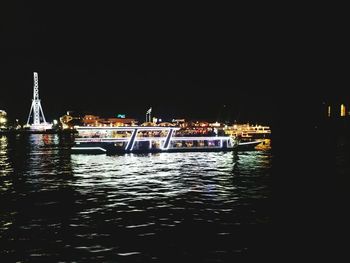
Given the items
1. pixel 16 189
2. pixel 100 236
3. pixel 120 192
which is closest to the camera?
pixel 100 236

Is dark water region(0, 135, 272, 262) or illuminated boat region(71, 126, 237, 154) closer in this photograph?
dark water region(0, 135, 272, 262)

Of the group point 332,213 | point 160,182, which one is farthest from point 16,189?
point 332,213

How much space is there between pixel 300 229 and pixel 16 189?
60.1ft

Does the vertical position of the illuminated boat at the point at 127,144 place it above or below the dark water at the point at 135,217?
above

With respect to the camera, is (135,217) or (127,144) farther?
(127,144)

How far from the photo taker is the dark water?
44.9 feet

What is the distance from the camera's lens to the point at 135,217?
1844 cm

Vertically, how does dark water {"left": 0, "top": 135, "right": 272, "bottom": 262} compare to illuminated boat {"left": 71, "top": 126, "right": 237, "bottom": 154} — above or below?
below

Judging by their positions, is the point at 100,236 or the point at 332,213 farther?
the point at 332,213

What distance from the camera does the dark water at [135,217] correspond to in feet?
44.9

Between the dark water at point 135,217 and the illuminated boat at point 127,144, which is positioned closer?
the dark water at point 135,217

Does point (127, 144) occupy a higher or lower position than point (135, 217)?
higher

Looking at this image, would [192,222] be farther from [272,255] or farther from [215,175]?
[215,175]

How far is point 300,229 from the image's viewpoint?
1661 centimetres
